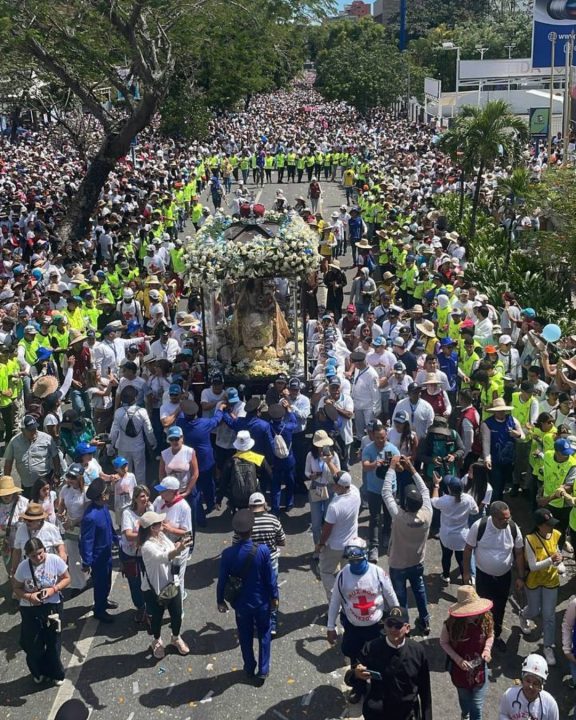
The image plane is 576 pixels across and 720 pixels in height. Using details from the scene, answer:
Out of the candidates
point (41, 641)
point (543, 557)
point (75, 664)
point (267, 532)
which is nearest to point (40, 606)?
point (41, 641)

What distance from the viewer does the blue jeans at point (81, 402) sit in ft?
33.3

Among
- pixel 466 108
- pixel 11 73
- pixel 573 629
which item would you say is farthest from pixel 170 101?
pixel 573 629

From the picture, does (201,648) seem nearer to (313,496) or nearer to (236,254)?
(313,496)

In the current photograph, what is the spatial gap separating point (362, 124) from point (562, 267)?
35411 mm

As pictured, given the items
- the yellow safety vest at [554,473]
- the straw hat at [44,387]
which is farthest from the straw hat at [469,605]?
the straw hat at [44,387]

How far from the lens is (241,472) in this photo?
8.15m

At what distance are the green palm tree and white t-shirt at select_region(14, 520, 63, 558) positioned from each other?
15115mm

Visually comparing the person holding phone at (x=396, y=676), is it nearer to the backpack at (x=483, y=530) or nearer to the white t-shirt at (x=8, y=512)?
the backpack at (x=483, y=530)

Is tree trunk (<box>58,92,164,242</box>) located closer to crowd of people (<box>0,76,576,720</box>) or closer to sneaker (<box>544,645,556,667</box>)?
crowd of people (<box>0,76,576,720</box>)

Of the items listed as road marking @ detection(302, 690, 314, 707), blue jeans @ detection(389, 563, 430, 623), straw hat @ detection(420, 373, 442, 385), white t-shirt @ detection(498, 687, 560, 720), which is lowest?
road marking @ detection(302, 690, 314, 707)

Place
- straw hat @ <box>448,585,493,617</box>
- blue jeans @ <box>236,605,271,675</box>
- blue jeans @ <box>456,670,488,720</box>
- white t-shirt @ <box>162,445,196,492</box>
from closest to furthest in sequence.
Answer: straw hat @ <box>448,585,493,617</box> → blue jeans @ <box>456,670,488,720</box> → blue jeans @ <box>236,605,271,675</box> → white t-shirt @ <box>162,445,196,492</box>

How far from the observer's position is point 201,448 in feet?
29.6

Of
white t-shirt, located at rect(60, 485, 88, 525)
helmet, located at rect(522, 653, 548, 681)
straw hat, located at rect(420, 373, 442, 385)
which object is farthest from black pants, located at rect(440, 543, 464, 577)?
white t-shirt, located at rect(60, 485, 88, 525)

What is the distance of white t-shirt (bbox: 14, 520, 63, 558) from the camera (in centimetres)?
676
